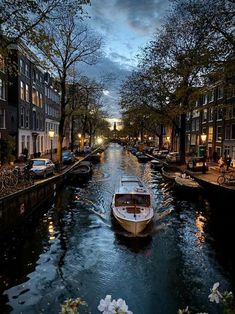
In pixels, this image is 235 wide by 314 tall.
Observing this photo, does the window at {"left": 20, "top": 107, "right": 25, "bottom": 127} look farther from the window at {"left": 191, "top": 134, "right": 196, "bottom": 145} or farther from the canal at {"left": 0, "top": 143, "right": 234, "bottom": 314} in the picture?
the window at {"left": 191, "top": 134, "right": 196, "bottom": 145}

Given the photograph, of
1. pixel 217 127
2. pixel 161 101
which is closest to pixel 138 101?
pixel 161 101

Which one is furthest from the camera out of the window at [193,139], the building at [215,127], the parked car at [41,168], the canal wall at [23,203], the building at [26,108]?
the window at [193,139]

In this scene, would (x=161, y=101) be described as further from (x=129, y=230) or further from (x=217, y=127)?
(x=129, y=230)

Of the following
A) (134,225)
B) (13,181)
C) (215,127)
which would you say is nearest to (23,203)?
(13,181)

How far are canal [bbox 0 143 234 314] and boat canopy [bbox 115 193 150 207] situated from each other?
133 centimetres

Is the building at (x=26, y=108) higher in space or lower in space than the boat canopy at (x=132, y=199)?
higher

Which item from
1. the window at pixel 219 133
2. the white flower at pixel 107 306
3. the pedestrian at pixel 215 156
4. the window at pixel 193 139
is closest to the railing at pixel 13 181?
the white flower at pixel 107 306

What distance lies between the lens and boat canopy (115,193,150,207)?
62.6 feet

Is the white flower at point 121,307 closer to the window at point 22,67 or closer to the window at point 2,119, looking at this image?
the window at point 2,119

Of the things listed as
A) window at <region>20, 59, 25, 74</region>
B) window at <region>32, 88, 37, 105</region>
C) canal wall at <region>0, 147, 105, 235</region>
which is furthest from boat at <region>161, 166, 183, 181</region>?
window at <region>32, 88, 37, 105</region>

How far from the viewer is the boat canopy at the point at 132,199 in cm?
1909

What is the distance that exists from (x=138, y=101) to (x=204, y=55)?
2805 centimetres

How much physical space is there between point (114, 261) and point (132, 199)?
5.67m

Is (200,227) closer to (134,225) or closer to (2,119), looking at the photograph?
(134,225)
